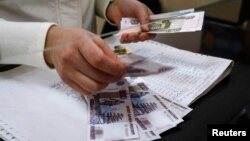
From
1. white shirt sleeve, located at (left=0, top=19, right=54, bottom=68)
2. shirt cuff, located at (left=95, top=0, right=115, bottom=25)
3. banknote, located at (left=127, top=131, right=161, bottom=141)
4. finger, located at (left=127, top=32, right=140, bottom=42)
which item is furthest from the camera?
shirt cuff, located at (left=95, top=0, right=115, bottom=25)

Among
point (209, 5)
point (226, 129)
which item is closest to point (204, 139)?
point (226, 129)

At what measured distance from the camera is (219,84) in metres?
0.59

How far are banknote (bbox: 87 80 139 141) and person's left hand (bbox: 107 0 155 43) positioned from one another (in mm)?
173

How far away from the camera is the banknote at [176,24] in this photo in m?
0.62

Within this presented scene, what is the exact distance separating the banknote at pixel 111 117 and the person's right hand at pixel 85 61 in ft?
0.13

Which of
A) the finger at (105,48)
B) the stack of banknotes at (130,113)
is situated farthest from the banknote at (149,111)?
the finger at (105,48)

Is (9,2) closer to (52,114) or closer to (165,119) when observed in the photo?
(52,114)

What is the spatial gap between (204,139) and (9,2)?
0.53m

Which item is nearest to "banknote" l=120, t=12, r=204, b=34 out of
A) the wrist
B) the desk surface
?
the desk surface

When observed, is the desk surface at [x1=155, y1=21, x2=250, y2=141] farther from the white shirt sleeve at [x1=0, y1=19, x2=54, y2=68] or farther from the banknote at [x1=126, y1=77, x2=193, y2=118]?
the white shirt sleeve at [x1=0, y1=19, x2=54, y2=68]

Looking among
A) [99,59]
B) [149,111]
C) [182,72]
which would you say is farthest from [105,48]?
[182,72]

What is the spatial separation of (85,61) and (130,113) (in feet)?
0.40

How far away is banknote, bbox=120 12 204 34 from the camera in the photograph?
0.62 meters

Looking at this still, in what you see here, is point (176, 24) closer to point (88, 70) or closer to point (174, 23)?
point (174, 23)
